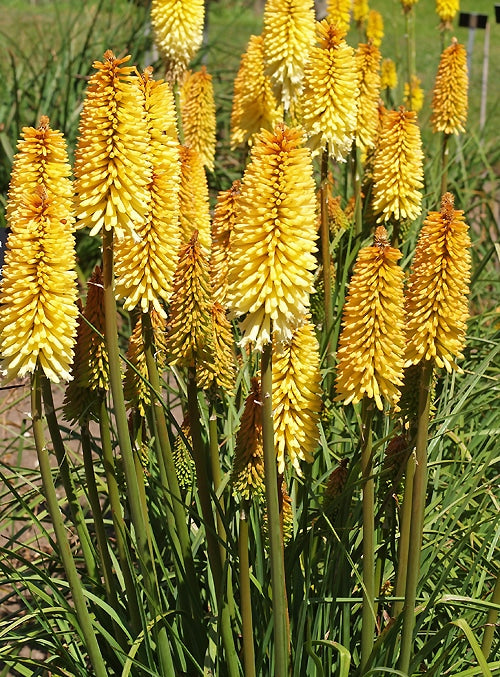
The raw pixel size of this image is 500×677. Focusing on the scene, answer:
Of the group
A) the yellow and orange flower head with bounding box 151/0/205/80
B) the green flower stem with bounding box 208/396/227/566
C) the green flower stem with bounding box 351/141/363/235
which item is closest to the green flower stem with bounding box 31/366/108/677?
the green flower stem with bounding box 208/396/227/566

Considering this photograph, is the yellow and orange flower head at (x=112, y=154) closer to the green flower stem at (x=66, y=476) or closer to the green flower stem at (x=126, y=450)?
the green flower stem at (x=126, y=450)

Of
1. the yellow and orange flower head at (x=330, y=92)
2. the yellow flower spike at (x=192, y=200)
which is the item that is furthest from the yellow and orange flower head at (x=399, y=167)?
the yellow flower spike at (x=192, y=200)

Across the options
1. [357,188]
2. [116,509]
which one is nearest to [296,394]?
[116,509]

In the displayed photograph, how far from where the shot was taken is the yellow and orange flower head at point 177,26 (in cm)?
504

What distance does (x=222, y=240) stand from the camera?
363 centimetres

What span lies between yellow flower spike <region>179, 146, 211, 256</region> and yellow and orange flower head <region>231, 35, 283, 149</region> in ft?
5.45

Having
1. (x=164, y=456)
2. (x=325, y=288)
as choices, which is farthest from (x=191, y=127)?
(x=164, y=456)

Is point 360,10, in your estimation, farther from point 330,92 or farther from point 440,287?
point 440,287

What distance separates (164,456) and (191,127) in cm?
300

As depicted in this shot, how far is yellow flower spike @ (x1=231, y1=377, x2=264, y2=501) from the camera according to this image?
292 centimetres

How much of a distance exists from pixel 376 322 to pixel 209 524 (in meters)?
0.86

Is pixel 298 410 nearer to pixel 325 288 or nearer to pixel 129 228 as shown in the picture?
pixel 129 228

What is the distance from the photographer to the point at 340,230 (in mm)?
5352

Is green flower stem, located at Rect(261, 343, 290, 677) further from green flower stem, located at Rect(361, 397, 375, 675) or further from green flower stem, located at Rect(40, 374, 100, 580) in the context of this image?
green flower stem, located at Rect(40, 374, 100, 580)
